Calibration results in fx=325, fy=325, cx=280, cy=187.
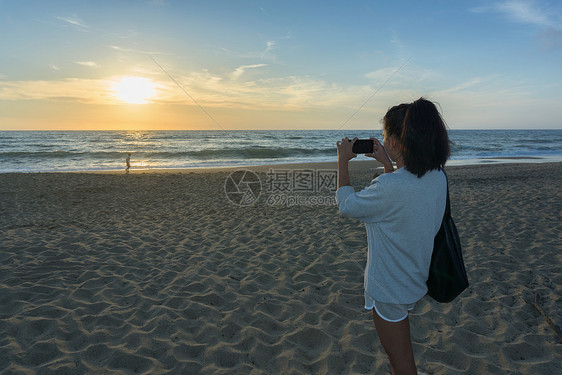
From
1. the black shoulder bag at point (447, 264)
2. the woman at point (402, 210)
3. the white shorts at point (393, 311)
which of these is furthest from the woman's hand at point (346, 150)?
the white shorts at point (393, 311)

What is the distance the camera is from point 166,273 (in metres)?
4.84

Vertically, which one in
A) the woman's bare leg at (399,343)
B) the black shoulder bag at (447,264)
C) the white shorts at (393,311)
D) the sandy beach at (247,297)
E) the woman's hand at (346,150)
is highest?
the woman's hand at (346,150)

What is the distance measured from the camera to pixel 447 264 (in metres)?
1.60

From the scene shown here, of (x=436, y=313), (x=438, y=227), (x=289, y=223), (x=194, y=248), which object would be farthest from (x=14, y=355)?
(x=289, y=223)

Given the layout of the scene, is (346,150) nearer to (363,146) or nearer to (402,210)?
(363,146)

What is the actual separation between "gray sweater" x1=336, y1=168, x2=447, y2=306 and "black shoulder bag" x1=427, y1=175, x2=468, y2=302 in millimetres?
47

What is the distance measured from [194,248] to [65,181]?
1110 cm

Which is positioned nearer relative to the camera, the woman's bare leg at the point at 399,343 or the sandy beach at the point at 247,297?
the woman's bare leg at the point at 399,343

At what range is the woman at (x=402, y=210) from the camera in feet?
4.82

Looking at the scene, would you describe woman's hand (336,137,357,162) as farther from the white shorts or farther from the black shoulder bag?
the white shorts

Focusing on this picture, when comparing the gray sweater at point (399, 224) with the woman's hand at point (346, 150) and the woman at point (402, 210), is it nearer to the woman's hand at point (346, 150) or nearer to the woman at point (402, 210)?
the woman at point (402, 210)

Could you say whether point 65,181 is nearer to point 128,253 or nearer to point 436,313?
point 128,253

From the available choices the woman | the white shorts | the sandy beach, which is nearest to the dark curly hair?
the woman

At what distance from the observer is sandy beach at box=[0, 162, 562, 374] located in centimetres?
296
